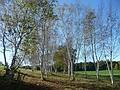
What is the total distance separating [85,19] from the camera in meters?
45.7

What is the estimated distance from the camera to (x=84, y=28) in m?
45.5

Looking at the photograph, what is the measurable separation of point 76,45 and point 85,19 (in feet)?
13.0

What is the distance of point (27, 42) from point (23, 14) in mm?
2276

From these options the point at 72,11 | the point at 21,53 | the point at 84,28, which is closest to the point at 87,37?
the point at 84,28

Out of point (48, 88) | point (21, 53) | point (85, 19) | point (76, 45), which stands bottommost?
point (48, 88)

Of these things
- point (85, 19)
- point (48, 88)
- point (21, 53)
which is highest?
point (85, 19)

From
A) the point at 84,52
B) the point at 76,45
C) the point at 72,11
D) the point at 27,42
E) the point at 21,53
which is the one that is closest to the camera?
the point at 27,42

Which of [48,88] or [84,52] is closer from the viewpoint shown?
[48,88]

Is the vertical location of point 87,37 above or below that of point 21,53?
above

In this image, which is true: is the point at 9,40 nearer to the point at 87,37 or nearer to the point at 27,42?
the point at 27,42

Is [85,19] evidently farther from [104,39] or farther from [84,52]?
[84,52]

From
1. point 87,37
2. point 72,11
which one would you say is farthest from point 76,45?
point 72,11

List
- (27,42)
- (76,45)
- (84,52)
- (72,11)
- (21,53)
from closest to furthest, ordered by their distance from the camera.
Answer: (27,42) → (21,53) → (72,11) → (76,45) → (84,52)

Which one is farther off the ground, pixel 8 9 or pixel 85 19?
pixel 85 19
